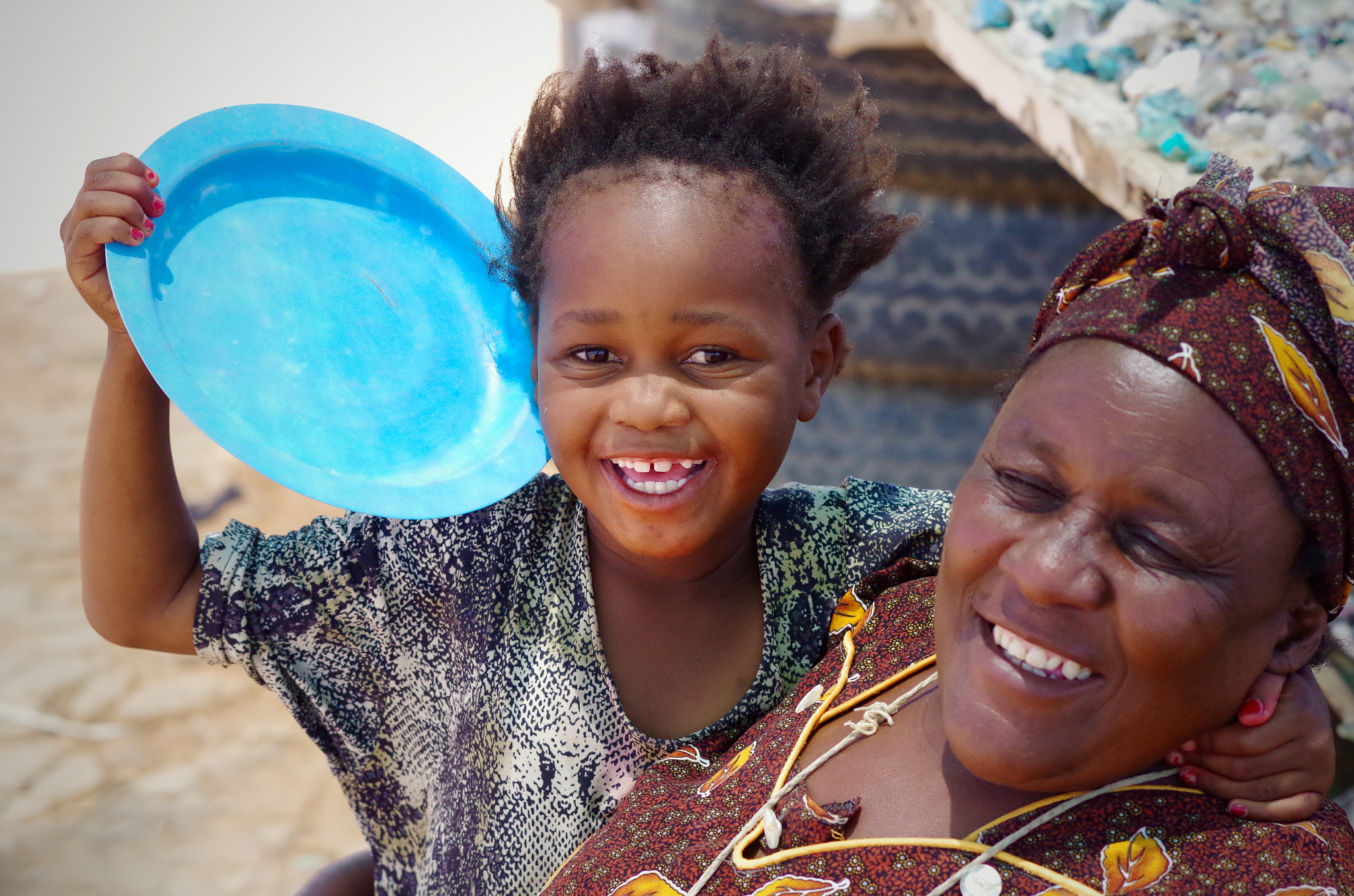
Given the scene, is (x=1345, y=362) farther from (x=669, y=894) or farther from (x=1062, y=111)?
(x=1062, y=111)

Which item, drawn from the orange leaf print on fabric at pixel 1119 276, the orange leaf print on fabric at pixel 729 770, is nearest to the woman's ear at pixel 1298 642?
the orange leaf print on fabric at pixel 1119 276

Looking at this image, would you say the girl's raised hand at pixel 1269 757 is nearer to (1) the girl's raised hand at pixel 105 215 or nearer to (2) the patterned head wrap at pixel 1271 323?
(2) the patterned head wrap at pixel 1271 323

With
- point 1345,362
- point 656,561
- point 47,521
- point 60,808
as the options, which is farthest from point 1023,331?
point 47,521

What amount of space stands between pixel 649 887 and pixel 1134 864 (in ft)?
2.08

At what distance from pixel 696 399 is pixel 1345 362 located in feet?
3.03

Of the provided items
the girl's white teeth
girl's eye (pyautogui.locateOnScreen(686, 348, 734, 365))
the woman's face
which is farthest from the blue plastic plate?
the woman's face

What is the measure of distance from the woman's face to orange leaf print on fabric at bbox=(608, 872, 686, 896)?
44cm

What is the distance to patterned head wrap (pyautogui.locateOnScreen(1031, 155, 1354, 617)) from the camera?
3.92 feet

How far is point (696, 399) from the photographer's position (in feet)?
5.87

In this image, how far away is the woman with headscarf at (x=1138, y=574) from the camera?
1199 mm

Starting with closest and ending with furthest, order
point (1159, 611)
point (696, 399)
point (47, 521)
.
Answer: point (1159, 611) → point (696, 399) → point (47, 521)

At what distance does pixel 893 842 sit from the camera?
4.50 ft

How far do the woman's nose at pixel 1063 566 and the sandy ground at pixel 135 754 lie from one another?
111 inches

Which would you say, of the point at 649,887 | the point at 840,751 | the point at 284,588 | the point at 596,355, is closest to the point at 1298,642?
the point at 840,751
